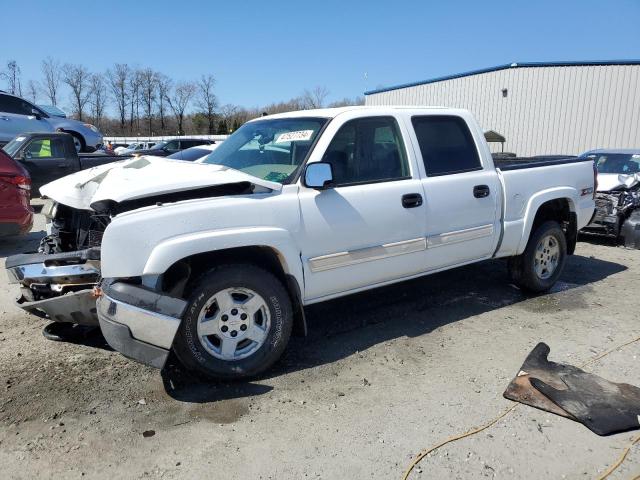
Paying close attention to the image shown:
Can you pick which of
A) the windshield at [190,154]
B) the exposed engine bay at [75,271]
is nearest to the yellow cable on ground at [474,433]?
the exposed engine bay at [75,271]

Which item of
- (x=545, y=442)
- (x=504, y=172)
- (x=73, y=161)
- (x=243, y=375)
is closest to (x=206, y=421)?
(x=243, y=375)

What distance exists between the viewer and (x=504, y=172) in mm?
5047

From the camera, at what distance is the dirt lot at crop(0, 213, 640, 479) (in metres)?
2.77

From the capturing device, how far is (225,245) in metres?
3.36

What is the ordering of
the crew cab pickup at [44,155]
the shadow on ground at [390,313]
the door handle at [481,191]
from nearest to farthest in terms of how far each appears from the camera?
the shadow on ground at [390,313]
the door handle at [481,191]
the crew cab pickup at [44,155]

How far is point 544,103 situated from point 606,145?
132 inches

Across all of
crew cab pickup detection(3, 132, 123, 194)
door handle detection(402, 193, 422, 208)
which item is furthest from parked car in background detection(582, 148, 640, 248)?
crew cab pickup detection(3, 132, 123, 194)

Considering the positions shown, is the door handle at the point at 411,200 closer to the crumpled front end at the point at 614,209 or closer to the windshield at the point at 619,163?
the crumpled front end at the point at 614,209

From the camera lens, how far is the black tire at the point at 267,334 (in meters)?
Result: 3.38

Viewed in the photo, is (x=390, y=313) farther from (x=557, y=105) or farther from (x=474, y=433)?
(x=557, y=105)

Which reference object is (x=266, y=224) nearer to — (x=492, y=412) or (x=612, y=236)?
(x=492, y=412)

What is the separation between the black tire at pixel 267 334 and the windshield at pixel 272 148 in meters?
0.78

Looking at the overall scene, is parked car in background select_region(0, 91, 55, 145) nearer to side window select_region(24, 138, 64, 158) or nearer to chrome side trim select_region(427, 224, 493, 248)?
side window select_region(24, 138, 64, 158)

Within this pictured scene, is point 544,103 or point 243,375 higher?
point 544,103
